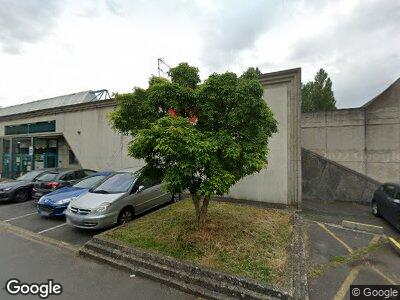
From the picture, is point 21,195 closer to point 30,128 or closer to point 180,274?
point 30,128

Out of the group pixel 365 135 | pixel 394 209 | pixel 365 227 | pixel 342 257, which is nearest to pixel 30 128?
pixel 342 257

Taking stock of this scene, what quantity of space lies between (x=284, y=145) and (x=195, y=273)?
21.5ft

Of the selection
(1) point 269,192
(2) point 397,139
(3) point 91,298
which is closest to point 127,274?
(3) point 91,298

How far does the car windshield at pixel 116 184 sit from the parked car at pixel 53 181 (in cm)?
380

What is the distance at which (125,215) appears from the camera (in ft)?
26.5

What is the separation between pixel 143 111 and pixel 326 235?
594 centimetres

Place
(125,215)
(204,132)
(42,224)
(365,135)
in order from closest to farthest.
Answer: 1. (204,132)
2. (125,215)
3. (42,224)
4. (365,135)

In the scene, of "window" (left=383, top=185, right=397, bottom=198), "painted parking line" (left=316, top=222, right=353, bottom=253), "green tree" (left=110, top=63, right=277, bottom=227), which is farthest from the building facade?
"green tree" (left=110, top=63, right=277, bottom=227)

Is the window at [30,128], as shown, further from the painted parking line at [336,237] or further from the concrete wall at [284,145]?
the painted parking line at [336,237]

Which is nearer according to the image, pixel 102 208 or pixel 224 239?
pixel 224 239

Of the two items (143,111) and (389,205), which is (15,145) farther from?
(389,205)

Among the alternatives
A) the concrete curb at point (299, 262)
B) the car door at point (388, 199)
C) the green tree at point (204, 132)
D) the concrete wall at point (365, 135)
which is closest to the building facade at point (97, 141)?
the concrete curb at point (299, 262)

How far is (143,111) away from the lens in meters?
7.24

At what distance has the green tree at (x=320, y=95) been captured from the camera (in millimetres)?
31356
